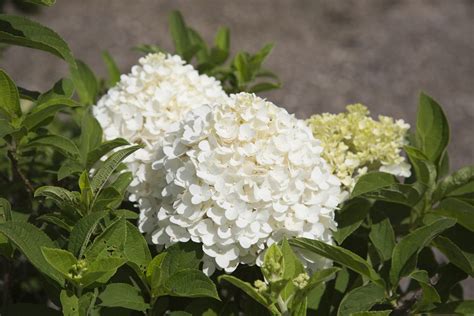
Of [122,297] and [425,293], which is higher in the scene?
[425,293]

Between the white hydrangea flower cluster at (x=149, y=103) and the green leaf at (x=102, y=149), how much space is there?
8 cm

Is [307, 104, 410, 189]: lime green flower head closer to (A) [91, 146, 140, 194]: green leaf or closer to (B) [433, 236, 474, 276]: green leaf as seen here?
(B) [433, 236, 474, 276]: green leaf

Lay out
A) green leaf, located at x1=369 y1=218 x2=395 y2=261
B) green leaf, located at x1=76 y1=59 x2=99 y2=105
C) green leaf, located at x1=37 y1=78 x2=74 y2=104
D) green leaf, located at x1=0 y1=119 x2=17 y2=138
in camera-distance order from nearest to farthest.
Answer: green leaf, located at x1=0 y1=119 x2=17 y2=138 → green leaf, located at x1=369 y1=218 x2=395 y2=261 → green leaf, located at x1=37 y1=78 x2=74 y2=104 → green leaf, located at x1=76 y1=59 x2=99 y2=105

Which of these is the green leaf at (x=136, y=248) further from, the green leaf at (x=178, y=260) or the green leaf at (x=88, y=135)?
the green leaf at (x=88, y=135)

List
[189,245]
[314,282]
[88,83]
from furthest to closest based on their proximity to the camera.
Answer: [88,83], [189,245], [314,282]

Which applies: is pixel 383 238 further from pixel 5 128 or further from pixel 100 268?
pixel 5 128

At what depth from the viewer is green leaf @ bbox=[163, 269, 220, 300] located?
1.44 m

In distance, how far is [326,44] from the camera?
6.28m

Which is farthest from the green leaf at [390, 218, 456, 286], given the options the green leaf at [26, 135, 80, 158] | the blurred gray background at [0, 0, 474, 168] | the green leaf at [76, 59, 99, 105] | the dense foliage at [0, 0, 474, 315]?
the blurred gray background at [0, 0, 474, 168]

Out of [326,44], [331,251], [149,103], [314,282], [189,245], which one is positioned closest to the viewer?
[314,282]

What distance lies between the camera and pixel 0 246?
4.98 ft

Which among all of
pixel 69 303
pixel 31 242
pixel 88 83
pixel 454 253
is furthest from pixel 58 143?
pixel 454 253

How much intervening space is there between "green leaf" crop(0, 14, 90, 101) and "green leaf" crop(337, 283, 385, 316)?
→ 79 cm

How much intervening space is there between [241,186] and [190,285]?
9.3 inches
